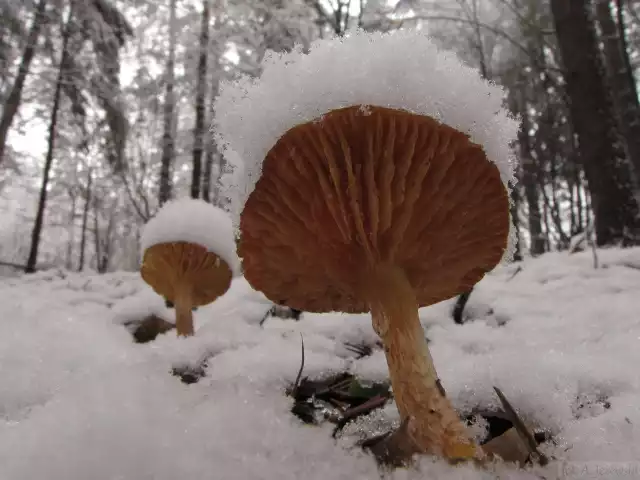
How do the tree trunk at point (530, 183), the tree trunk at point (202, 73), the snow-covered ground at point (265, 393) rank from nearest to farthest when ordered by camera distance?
1. the snow-covered ground at point (265, 393)
2. the tree trunk at point (530, 183)
3. the tree trunk at point (202, 73)

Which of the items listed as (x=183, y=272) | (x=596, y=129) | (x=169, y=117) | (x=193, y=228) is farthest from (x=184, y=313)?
(x=169, y=117)

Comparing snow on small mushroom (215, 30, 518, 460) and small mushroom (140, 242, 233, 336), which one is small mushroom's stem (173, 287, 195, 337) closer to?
small mushroom (140, 242, 233, 336)

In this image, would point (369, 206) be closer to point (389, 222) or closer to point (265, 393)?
point (389, 222)

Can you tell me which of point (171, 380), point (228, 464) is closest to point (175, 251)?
point (171, 380)

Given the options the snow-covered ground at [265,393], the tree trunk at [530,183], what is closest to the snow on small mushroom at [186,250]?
the snow-covered ground at [265,393]

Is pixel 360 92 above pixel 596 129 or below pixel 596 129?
below

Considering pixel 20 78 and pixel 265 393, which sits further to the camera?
pixel 20 78

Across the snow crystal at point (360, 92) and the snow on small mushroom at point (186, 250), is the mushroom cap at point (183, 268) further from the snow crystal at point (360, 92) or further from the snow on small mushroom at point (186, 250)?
the snow crystal at point (360, 92)
